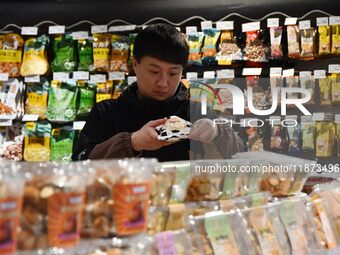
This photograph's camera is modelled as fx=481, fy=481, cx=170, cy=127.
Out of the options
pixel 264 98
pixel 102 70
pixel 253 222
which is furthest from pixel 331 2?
pixel 253 222

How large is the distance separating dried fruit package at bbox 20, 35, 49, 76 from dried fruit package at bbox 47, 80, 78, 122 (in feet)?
0.75

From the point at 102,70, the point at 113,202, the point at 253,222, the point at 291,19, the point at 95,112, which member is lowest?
the point at 253,222

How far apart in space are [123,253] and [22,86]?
144 inches

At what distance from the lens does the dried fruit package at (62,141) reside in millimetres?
4211

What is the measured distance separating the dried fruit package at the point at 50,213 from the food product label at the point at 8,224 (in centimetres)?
3

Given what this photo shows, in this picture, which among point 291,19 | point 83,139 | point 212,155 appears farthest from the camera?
point 291,19

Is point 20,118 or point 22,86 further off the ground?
point 22,86

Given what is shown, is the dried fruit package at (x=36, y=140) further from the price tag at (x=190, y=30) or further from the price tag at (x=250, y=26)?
the price tag at (x=250, y=26)

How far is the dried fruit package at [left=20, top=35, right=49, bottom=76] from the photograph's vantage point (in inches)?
168

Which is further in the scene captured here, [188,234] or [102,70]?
[102,70]

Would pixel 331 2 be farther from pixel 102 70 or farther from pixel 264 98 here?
pixel 264 98

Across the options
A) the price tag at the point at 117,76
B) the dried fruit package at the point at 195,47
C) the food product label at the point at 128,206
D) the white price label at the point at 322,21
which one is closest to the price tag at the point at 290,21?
the white price label at the point at 322,21

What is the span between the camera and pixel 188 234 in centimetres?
115

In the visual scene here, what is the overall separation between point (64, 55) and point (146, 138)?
2738mm
